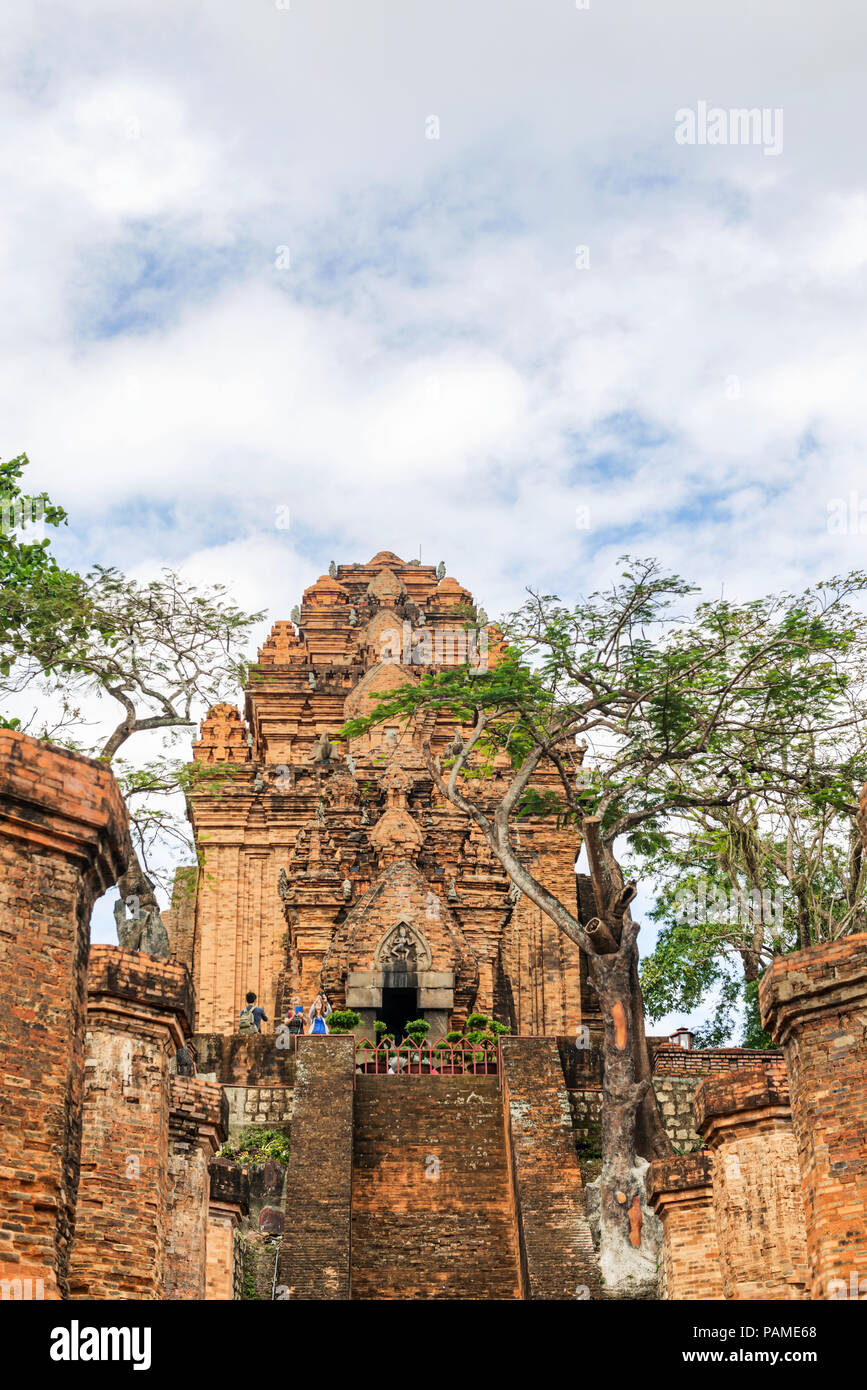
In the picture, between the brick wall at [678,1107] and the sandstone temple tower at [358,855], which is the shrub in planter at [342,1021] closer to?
the sandstone temple tower at [358,855]

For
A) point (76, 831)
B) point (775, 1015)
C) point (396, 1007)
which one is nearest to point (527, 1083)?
point (396, 1007)

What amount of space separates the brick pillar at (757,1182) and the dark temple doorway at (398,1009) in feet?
41.1

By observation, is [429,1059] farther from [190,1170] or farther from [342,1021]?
[190,1170]

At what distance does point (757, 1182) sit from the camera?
12.5 meters

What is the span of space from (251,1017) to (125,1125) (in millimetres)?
16712

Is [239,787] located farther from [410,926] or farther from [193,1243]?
[193,1243]

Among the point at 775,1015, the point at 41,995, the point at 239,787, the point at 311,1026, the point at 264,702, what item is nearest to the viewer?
the point at 41,995

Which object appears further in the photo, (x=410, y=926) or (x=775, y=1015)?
(x=410, y=926)

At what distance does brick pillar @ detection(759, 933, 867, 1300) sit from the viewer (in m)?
9.04

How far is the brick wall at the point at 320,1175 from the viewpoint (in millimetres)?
16766

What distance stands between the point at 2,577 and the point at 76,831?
988cm

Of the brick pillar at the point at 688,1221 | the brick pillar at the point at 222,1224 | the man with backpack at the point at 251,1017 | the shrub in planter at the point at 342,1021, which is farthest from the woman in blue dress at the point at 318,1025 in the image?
the brick pillar at the point at 688,1221

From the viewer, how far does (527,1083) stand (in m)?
20.0

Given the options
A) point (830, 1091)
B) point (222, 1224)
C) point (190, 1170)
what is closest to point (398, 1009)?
point (222, 1224)
